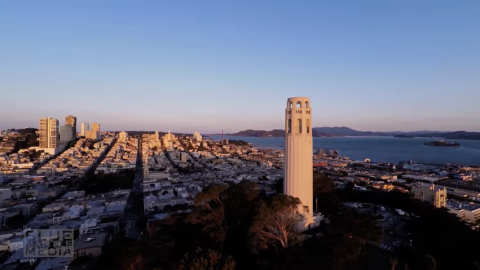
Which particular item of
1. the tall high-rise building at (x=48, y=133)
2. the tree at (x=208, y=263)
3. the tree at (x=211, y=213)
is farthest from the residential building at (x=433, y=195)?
the tall high-rise building at (x=48, y=133)

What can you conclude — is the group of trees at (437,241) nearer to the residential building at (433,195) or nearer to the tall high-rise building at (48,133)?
the residential building at (433,195)

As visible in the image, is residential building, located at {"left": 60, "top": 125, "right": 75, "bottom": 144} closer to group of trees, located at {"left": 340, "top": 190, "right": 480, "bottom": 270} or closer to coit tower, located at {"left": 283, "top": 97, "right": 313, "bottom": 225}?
coit tower, located at {"left": 283, "top": 97, "right": 313, "bottom": 225}

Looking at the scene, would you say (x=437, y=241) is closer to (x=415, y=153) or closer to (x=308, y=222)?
(x=308, y=222)

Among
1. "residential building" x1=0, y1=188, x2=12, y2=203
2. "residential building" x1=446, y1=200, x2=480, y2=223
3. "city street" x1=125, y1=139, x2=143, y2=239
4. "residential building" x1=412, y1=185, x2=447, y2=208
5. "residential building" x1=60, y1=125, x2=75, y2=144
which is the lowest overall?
"city street" x1=125, y1=139, x2=143, y2=239

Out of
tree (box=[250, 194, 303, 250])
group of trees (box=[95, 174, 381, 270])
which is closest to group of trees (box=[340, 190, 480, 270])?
group of trees (box=[95, 174, 381, 270])

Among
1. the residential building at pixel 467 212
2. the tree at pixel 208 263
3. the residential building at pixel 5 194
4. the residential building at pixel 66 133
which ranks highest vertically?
the residential building at pixel 66 133

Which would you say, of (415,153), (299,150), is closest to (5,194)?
(299,150)

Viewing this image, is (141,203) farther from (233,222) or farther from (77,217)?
(233,222)
